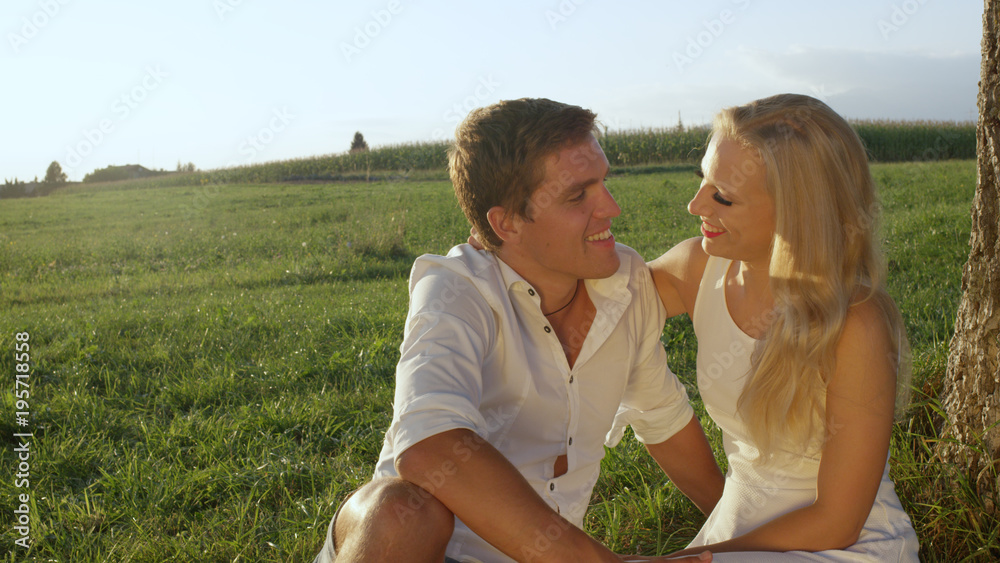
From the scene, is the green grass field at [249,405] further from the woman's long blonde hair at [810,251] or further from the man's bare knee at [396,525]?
the man's bare knee at [396,525]

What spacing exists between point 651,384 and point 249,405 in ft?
8.67

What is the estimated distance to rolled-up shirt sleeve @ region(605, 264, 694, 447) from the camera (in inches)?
104

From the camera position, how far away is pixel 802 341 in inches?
82.4

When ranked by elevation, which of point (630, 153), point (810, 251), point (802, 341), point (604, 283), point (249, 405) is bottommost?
point (249, 405)

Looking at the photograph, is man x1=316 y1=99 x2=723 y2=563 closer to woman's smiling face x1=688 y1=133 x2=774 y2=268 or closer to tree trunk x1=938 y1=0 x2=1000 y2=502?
woman's smiling face x1=688 y1=133 x2=774 y2=268

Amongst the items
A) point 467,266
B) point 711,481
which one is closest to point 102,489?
point 467,266

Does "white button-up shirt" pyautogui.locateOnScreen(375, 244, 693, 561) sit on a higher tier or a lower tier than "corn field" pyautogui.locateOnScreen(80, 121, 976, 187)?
lower

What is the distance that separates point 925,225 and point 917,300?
118 inches

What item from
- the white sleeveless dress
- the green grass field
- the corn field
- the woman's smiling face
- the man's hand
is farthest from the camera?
the corn field

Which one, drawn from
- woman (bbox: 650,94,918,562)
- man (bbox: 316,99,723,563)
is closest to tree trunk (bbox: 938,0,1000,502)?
woman (bbox: 650,94,918,562)

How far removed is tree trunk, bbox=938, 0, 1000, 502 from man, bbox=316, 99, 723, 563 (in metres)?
0.91

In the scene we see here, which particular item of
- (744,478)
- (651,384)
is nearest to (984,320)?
(744,478)

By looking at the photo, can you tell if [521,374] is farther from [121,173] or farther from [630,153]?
[121,173]

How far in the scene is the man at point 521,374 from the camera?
1.80 meters
